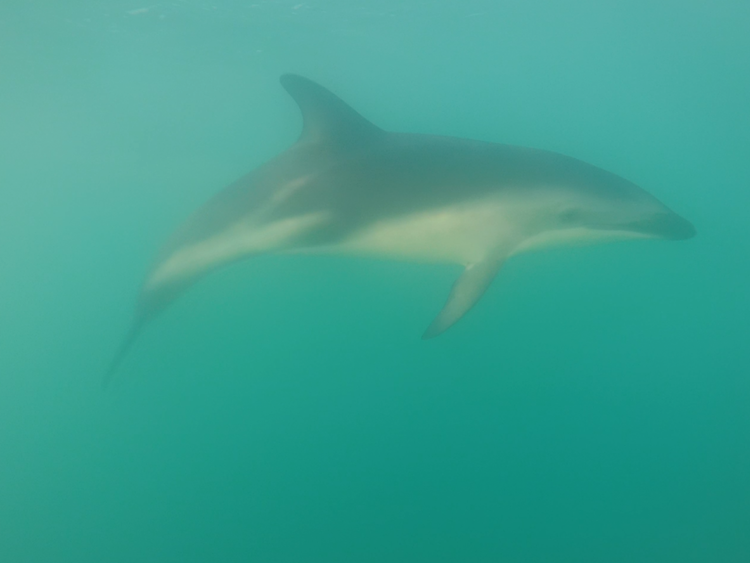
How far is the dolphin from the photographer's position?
212 inches

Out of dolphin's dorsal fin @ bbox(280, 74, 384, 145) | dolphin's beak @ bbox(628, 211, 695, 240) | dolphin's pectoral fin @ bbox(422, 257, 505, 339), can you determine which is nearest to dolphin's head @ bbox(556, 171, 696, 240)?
dolphin's beak @ bbox(628, 211, 695, 240)

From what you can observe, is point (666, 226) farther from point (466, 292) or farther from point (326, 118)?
point (326, 118)

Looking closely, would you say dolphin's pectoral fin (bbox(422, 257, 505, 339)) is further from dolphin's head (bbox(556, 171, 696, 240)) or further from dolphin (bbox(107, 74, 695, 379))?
dolphin's head (bbox(556, 171, 696, 240))

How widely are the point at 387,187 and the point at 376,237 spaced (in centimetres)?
55

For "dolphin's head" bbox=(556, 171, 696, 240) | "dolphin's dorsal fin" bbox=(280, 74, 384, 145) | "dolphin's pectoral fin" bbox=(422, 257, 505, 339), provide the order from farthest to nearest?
"dolphin's head" bbox=(556, 171, 696, 240), "dolphin's dorsal fin" bbox=(280, 74, 384, 145), "dolphin's pectoral fin" bbox=(422, 257, 505, 339)

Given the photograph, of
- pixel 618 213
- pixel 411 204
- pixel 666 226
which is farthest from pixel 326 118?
pixel 666 226

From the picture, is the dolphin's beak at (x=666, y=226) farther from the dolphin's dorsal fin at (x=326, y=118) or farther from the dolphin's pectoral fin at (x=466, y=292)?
the dolphin's dorsal fin at (x=326, y=118)

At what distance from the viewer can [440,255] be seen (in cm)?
599

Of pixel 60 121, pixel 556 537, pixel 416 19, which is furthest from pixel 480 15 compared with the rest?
pixel 60 121

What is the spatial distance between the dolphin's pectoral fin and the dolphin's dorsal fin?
5.70 ft

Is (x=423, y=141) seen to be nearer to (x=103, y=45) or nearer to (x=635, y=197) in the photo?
(x=635, y=197)

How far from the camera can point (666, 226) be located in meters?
5.72

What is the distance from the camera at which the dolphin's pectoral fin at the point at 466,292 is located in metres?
5.38

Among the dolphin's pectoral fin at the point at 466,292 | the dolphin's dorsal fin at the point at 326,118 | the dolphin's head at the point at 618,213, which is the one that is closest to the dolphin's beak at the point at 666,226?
the dolphin's head at the point at 618,213
